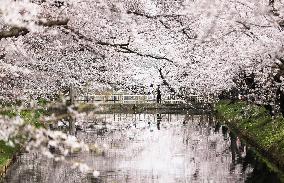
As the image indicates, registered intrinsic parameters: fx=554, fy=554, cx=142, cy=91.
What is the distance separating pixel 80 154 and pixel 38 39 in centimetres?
796

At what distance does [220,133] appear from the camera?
3369 cm

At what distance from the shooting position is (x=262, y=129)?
26438mm

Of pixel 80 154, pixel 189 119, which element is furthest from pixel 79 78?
pixel 189 119

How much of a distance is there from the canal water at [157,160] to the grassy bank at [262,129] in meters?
0.52

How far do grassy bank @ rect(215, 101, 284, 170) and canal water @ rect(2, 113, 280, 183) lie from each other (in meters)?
0.52

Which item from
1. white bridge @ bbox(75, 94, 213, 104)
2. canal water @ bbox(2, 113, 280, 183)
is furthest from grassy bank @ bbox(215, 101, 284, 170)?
white bridge @ bbox(75, 94, 213, 104)

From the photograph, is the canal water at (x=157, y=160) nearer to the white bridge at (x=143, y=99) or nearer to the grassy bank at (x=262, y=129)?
the grassy bank at (x=262, y=129)

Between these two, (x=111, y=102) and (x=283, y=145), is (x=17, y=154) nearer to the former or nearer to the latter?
(x=283, y=145)

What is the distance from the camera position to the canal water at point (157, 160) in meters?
18.9

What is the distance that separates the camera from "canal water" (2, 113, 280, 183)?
744 inches

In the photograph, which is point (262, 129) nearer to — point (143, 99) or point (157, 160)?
point (157, 160)

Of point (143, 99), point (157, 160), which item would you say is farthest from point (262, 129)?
point (143, 99)

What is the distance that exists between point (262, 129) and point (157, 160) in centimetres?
628

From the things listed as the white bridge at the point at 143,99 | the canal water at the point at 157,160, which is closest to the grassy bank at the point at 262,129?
the canal water at the point at 157,160
